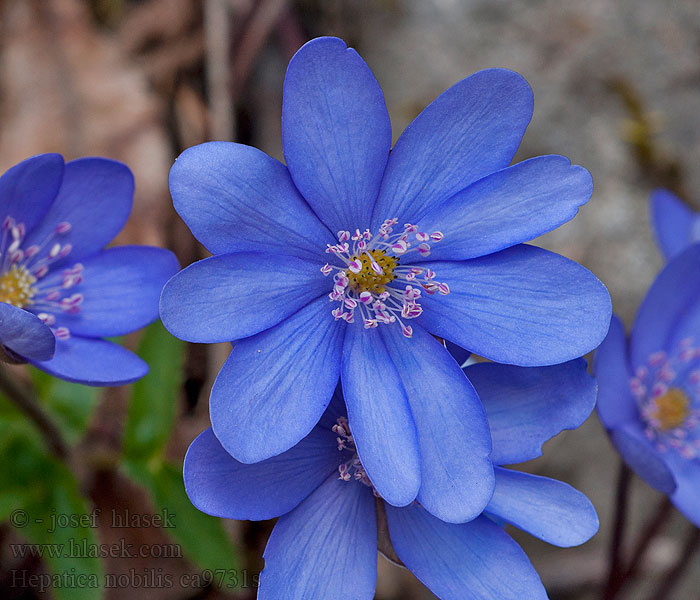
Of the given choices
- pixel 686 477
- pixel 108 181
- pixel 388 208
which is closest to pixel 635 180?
pixel 686 477

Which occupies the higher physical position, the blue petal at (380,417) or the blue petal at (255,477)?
the blue petal at (380,417)

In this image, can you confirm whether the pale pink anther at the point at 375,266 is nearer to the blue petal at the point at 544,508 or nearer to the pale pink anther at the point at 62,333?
the blue petal at the point at 544,508

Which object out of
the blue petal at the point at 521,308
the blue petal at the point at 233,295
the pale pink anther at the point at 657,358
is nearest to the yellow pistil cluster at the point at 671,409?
the pale pink anther at the point at 657,358

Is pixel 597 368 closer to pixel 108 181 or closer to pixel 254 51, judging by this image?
pixel 108 181

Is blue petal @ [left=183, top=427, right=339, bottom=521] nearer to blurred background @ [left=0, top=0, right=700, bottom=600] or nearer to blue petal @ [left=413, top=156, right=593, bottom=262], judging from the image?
blue petal @ [left=413, top=156, right=593, bottom=262]

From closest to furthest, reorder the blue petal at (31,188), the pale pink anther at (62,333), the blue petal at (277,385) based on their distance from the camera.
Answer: the blue petal at (277,385), the blue petal at (31,188), the pale pink anther at (62,333)

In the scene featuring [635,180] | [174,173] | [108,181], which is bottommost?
[635,180]

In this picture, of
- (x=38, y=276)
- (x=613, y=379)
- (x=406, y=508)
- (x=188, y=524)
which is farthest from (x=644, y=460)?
(x=38, y=276)
